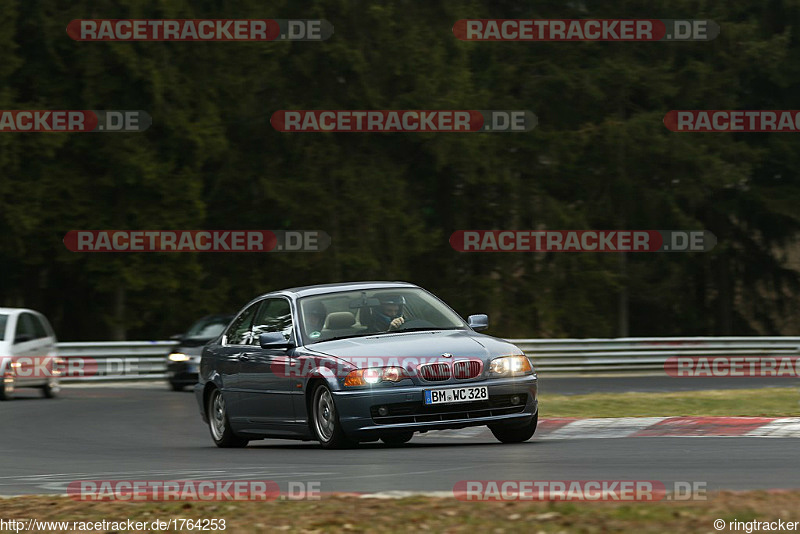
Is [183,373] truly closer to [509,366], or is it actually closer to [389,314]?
[389,314]

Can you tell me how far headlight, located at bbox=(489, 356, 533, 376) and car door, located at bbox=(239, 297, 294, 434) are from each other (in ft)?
6.16

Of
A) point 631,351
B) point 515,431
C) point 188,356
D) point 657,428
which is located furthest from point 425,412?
point 631,351

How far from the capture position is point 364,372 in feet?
40.2

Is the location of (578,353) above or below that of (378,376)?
below

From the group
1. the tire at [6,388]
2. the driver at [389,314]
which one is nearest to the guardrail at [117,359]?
the tire at [6,388]

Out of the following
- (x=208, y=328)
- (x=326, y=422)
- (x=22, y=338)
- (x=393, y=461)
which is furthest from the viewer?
(x=208, y=328)

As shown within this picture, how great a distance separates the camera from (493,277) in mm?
42531

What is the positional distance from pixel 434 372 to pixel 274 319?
2236 mm

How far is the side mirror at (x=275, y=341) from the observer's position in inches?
521

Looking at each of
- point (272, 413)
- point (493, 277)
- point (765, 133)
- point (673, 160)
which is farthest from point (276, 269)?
point (272, 413)

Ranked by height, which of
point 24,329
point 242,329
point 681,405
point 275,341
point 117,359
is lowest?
point 681,405

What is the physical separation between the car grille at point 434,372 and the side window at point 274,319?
5.32 ft

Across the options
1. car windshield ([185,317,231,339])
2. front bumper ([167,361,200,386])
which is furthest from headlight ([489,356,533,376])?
car windshield ([185,317,231,339])

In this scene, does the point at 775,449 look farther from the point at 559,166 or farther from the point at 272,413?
the point at 559,166
